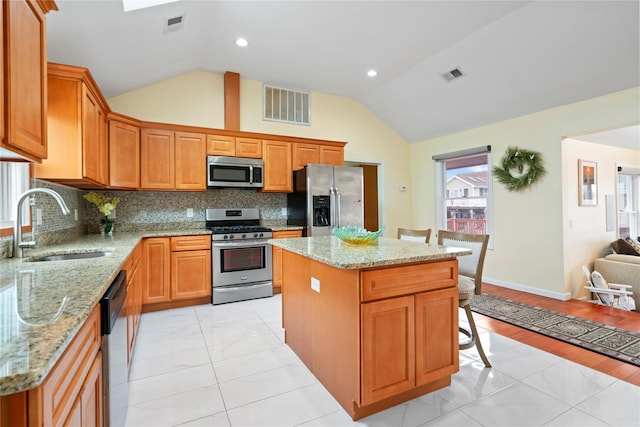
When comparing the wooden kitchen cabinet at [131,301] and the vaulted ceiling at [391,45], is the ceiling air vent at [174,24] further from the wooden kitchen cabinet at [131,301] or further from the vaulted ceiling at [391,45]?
the wooden kitchen cabinet at [131,301]

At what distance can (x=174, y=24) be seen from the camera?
2.99 metres

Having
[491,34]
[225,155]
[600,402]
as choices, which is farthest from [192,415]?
[491,34]

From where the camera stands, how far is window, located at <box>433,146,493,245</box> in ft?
16.2

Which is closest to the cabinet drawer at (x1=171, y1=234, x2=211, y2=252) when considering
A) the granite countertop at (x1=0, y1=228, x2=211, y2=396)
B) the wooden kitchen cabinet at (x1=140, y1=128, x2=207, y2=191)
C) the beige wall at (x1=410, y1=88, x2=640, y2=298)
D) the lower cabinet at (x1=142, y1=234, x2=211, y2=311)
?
the lower cabinet at (x1=142, y1=234, x2=211, y2=311)

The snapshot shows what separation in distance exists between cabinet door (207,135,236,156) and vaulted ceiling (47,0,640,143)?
100 centimetres

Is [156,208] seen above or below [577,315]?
above

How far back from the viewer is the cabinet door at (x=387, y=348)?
1.68m

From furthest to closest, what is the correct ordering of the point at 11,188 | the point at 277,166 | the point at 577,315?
the point at 277,166
the point at 577,315
the point at 11,188

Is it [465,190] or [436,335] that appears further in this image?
[465,190]

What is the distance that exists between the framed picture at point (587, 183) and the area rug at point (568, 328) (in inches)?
75.8

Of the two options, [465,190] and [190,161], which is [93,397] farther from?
[465,190]

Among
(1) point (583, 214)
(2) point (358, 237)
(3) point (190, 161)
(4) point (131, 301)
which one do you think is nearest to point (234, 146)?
(3) point (190, 161)

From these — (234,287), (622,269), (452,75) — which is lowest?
(234,287)

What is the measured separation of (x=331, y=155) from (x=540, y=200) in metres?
2.97
